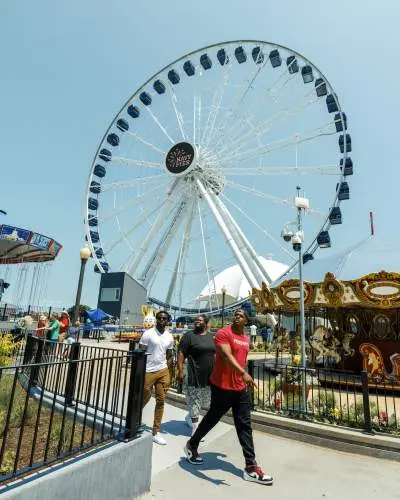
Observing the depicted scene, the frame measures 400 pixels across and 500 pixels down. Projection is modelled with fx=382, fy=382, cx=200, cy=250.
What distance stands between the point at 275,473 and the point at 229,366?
131 cm

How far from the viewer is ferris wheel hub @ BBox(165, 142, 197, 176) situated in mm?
24469

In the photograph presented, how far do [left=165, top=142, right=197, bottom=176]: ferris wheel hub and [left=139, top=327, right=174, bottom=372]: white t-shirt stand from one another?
2046 cm

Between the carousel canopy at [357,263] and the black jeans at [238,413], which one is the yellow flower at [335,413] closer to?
the black jeans at [238,413]

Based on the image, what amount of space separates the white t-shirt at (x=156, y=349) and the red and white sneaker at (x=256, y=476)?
151 cm

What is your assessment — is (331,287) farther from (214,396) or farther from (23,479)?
(23,479)

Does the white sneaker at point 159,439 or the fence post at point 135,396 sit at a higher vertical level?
the fence post at point 135,396

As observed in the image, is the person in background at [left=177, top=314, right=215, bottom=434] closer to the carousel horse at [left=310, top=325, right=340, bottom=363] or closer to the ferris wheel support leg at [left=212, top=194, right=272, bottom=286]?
the carousel horse at [left=310, top=325, right=340, bottom=363]

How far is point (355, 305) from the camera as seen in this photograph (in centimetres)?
1065

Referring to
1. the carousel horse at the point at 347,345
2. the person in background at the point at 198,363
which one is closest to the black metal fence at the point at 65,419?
the person in background at the point at 198,363

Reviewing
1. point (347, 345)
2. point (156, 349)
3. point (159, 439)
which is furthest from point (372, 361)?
point (156, 349)

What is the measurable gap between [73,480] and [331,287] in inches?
355

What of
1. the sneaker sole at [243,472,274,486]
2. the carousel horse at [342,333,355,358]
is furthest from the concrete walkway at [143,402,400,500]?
the carousel horse at [342,333,355,358]

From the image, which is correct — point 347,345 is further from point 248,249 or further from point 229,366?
point 248,249

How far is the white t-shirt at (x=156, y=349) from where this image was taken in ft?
15.3
